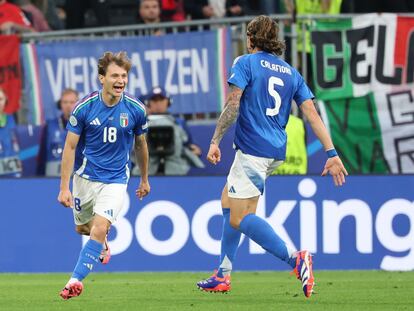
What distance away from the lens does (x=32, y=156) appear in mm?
18219

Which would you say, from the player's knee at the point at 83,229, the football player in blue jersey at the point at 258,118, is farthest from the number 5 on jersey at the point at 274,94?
the player's knee at the point at 83,229

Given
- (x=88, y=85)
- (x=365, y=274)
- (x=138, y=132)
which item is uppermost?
(x=138, y=132)

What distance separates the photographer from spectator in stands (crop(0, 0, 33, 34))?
59.7 ft

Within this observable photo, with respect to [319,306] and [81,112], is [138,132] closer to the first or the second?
[81,112]

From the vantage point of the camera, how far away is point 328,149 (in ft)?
34.6

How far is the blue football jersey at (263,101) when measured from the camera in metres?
10.7

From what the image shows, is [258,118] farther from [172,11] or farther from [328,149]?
[172,11]

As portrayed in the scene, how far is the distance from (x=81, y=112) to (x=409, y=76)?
726 cm

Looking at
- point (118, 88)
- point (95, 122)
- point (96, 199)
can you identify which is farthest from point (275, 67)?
point (96, 199)

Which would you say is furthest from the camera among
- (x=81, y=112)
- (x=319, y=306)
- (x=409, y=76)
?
(x=409, y=76)

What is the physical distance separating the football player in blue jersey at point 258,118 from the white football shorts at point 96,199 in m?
0.97

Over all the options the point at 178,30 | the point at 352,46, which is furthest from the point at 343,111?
the point at 178,30

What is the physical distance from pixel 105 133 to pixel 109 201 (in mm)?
591

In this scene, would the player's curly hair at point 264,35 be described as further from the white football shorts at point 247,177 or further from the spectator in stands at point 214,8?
the spectator in stands at point 214,8
